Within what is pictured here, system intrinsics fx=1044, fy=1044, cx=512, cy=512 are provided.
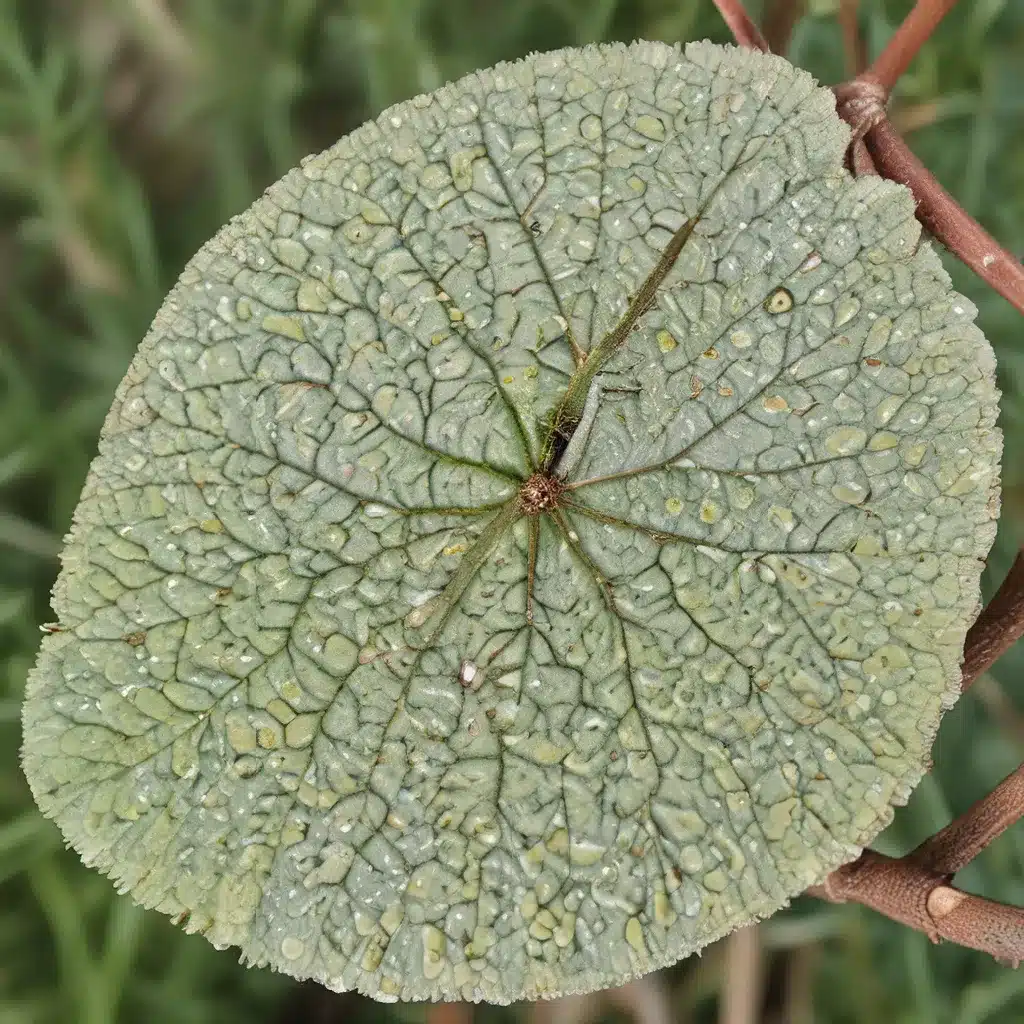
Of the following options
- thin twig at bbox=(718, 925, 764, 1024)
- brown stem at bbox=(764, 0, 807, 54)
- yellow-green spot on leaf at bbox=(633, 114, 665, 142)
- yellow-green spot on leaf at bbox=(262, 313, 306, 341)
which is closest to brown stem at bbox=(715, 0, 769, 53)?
yellow-green spot on leaf at bbox=(633, 114, 665, 142)

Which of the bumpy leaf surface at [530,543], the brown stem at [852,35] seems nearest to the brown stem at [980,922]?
the bumpy leaf surface at [530,543]

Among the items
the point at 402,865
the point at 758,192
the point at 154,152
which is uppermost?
the point at 154,152

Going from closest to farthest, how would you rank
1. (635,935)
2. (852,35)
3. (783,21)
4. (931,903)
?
(635,935) → (931,903) → (852,35) → (783,21)

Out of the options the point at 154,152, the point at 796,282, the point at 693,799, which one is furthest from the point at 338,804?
the point at 154,152

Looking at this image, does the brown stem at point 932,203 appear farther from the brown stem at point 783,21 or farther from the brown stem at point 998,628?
the brown stem at point 783,21

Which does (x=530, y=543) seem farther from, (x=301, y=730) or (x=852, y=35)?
(x=852, y=35)

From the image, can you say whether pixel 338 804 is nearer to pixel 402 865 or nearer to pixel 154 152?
pixel 402 865

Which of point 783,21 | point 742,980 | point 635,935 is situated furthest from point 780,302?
point 742,980
